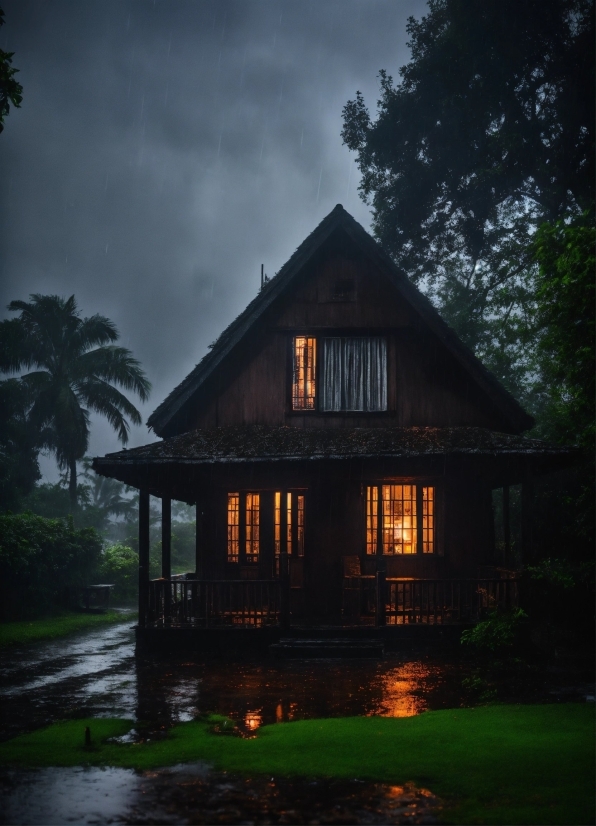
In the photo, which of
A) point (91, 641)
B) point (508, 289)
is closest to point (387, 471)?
point (91, 641)

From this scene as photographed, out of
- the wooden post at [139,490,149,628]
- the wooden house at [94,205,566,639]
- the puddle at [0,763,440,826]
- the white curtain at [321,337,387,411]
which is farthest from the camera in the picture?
the white curtain at [321,337,387,411]

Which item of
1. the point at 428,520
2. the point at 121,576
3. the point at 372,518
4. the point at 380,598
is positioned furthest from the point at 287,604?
the point at 121,576

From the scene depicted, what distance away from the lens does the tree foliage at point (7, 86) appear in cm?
1064

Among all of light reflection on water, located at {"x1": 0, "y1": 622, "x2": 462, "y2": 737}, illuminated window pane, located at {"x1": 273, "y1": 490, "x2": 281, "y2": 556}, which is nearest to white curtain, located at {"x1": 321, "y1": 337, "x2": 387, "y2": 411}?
illuminated window pane, located at {"x1": 273, "y1": 490, "x2": 281, "y2": 556}

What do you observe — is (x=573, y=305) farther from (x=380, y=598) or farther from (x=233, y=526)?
(x=233, y=526)

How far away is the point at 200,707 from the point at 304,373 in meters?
9.99

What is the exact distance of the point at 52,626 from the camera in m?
23.3

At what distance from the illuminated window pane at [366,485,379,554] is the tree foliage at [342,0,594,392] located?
42.2 ft

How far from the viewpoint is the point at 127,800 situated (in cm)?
740

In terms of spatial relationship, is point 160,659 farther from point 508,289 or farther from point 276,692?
point 508,289

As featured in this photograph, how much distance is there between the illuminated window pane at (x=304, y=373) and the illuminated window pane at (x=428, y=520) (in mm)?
3570

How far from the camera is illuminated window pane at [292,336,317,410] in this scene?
19891 millimetres

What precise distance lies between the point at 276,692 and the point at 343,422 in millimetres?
8090

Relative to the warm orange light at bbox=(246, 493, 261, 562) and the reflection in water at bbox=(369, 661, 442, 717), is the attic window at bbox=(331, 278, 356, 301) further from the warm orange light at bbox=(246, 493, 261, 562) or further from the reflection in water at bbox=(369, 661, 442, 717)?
the reflection in water at bbox=(369, 661, 442, 717)
